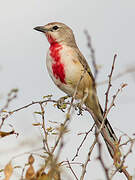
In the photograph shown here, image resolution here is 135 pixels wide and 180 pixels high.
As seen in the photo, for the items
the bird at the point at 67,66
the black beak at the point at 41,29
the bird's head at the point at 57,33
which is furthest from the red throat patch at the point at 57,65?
the black beak at the point at 41,29

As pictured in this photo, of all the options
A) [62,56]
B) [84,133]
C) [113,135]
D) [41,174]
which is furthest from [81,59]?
[41,174]

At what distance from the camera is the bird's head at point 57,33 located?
6.23 metres

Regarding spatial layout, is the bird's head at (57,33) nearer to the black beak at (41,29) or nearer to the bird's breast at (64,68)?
the black beak at (41,29)

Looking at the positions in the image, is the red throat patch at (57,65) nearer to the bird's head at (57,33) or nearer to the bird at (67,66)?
the bird at (67,66)

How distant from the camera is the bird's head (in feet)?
20.4

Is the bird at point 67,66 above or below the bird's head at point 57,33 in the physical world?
below

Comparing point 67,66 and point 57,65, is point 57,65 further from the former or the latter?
point 67,66

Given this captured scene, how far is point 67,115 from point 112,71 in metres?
0.98

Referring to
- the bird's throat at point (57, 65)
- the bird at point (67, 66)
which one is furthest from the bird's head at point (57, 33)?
the bird's throat at point (57, 65)

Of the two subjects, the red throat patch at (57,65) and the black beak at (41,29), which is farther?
the black beak at (41,29)

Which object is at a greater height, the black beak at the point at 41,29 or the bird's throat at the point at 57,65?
the black beak at the point at 41,29

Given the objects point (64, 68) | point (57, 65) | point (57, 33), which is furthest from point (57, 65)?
point (57, 33)

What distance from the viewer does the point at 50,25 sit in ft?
21.1

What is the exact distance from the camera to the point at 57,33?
632 cm
